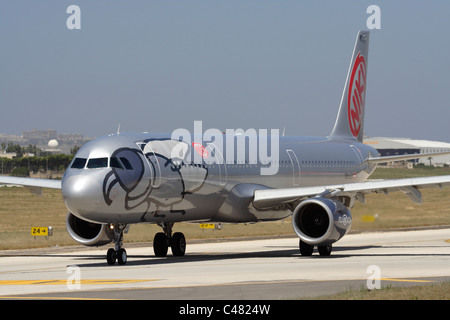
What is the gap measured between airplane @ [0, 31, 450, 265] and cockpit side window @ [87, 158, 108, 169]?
0.03 meters

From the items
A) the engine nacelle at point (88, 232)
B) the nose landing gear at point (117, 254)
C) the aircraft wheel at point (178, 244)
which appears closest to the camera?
the nose landing gear at point (117, 254)

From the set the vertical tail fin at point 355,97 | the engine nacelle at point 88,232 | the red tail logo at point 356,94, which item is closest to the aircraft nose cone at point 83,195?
the engine nacelle at point 88,232

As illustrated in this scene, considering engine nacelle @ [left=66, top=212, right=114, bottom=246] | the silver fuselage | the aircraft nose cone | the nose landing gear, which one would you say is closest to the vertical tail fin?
the silver fuselage

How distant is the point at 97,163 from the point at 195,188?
15.0 ft

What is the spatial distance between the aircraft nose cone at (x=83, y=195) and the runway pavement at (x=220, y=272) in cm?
190

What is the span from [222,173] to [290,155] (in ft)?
21.3

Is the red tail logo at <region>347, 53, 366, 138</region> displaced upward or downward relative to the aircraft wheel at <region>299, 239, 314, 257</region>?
upward

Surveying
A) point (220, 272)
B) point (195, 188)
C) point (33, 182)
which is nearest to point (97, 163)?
point (195, 188)

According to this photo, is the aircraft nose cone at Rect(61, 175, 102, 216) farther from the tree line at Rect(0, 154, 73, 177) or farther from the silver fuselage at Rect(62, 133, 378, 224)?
the tree line at Rect(0, 154, 73, 177)

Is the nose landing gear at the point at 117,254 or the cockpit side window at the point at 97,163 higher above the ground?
Result: the cockpit side window at the point at 97,163

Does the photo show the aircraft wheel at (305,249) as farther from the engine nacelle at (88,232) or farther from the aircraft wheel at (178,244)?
the engine nacelle at (88,232)

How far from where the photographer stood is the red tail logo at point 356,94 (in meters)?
46.9

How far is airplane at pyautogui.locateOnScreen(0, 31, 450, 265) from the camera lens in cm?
2859
